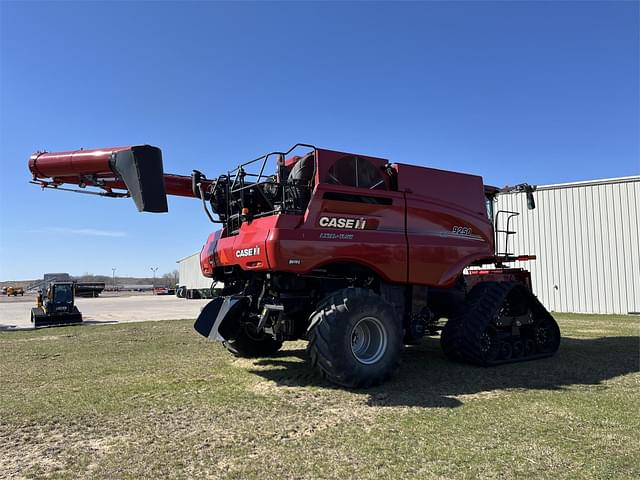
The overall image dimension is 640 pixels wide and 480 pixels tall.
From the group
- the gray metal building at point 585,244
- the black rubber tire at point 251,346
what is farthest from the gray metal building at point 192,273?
the black rubber tire at point 251,346

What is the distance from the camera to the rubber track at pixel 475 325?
8086mm

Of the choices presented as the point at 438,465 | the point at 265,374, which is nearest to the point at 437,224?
the point at 265,374

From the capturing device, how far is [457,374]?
7660mm

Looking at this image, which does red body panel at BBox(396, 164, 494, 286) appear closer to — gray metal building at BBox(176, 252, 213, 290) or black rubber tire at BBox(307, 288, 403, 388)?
black rubber tire at BBox(307, 288, 403, 388)

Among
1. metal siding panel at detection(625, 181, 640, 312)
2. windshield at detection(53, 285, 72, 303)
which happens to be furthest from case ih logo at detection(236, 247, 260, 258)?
windshield at detection(53, 285, 72, 303)

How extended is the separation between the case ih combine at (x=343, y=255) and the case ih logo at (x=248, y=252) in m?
0.03

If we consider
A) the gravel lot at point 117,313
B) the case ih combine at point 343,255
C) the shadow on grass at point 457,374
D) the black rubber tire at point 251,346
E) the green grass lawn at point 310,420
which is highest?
the case ih combine at point 343,255

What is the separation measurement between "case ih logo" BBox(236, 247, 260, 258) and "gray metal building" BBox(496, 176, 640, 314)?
16469 millimetres

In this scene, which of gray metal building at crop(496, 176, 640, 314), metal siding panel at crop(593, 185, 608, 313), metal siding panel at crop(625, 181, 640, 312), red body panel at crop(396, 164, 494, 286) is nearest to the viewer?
red body panel at crop(396, 164, 494, 286)

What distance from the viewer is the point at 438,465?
4.08m

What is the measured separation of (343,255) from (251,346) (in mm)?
3165

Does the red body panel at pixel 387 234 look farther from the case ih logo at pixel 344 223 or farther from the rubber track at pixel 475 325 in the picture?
the rubber track at pixel 475 325

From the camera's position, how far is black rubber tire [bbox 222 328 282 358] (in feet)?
29.9

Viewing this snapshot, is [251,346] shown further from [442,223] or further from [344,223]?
[442,223]
